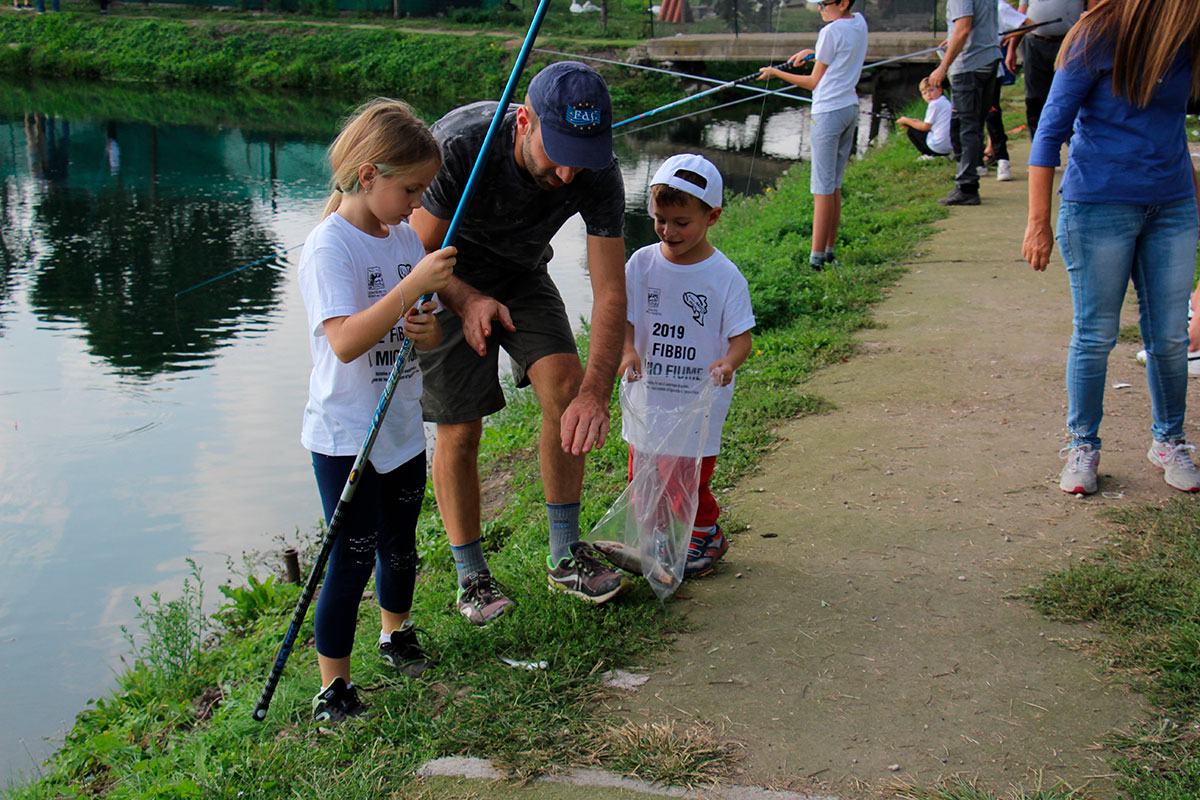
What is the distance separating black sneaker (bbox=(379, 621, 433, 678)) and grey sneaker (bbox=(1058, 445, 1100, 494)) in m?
2.44

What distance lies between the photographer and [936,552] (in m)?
3.49

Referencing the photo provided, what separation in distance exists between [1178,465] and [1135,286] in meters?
0.68

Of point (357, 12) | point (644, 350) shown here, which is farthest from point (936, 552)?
point (357, 12)

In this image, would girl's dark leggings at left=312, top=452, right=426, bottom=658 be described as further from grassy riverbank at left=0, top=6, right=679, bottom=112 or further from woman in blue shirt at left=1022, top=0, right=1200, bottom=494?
grassy riverbank at left=0, top=6, right=679, bottom=112

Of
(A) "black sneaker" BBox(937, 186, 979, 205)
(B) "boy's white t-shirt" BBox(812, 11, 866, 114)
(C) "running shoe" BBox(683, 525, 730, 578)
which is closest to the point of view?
(C) "running shoe" BBox(683, 525, 730, 578)

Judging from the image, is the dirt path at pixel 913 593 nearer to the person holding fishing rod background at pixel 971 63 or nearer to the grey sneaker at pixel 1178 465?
the grey sneaker at pixel 1178 465

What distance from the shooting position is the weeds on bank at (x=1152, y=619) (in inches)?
92.9

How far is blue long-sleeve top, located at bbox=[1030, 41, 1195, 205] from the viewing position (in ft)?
11.4

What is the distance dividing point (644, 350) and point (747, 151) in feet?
57.9

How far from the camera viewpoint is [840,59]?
6809 millimetres

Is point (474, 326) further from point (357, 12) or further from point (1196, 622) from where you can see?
point (357, 12)

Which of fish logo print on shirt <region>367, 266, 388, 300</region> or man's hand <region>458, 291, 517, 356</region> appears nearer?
fish logo print on shirt <region>367, 266, 388, 300</region>

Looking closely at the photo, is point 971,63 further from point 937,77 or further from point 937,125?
point 937,125

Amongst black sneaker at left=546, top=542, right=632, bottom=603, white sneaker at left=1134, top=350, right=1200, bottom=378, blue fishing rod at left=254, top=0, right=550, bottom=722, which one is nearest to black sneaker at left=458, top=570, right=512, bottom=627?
black sneaker at left=546, top=542, right=632, bottom=603
